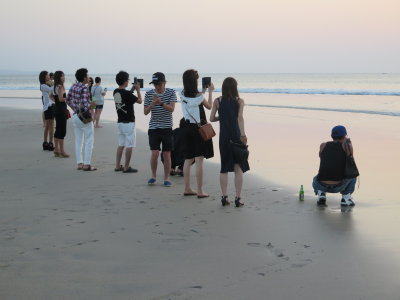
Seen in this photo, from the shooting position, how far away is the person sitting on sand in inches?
260

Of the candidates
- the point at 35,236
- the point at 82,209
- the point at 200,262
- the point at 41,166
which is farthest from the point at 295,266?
the point at 41,166

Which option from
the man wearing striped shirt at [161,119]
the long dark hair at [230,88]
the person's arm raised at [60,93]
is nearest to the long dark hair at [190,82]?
the long dark hair at [230,88]

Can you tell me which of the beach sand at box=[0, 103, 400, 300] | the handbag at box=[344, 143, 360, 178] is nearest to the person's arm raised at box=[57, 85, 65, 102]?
the beach sand at box=[0, 103, 400, 300]

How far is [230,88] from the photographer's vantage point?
6559 mm

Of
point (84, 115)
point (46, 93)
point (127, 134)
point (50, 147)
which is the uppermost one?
point (46, 93)

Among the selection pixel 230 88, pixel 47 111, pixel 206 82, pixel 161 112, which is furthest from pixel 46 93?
pixel 230 88

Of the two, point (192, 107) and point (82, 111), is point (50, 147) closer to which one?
point (82, 111)

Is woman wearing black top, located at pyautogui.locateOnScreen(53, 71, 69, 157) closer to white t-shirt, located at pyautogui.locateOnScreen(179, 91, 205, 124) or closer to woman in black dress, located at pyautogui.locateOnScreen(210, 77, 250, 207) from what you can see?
white t-shirt, located at pyautogui.locateOnScreen(179, 91, 205, 124)

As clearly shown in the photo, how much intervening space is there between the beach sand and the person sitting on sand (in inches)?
9.3

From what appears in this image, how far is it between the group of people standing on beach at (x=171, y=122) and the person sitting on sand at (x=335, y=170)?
0.93 meters

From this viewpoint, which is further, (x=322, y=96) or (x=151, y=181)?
(x=322, y=96)

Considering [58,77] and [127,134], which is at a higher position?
[58,77]

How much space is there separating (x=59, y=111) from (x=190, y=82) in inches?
167

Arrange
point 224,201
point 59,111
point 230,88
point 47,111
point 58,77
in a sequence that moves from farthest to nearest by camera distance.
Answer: point 47,111 → point 59,111 → point 58,77 → point 224,201 → point 230,88
